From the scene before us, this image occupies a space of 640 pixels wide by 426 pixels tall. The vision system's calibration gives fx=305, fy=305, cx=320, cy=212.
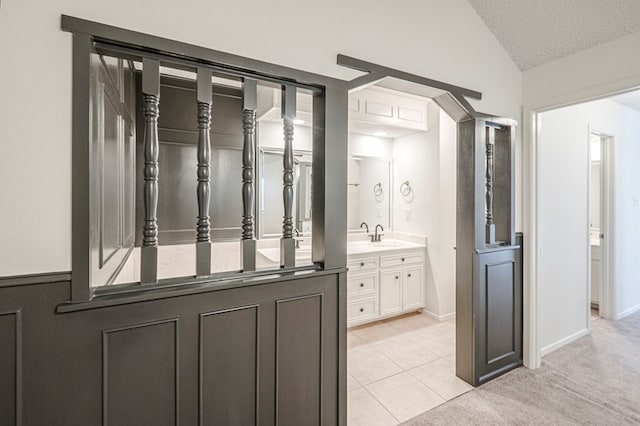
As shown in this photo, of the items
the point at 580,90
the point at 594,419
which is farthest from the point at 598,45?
the point at 594,419

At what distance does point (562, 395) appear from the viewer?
220 cm

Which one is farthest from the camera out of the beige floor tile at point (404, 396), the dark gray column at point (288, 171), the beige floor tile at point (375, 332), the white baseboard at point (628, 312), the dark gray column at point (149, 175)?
the white baseboard at point (628, 312)

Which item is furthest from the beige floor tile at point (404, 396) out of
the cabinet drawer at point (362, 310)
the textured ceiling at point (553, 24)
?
the textured ceiling at point (553, 24)

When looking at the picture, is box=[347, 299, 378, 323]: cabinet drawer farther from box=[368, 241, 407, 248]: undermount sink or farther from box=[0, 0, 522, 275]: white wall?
box=[0, 0, 522, 275]: white wall

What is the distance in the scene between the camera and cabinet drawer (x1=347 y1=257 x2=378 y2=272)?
3.19 meters

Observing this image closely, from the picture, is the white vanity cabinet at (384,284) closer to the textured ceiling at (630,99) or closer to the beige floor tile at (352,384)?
the beige floor tile at (352,384)

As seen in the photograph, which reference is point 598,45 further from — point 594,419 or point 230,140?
point 230,140

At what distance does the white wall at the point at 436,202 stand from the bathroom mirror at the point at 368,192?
347mm

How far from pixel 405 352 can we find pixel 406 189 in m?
2.04

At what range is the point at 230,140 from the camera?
3041 millimetres

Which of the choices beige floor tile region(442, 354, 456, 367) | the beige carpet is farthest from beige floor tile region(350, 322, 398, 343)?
the beige carpet

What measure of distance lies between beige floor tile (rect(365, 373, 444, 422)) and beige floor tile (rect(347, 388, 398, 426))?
5 cm

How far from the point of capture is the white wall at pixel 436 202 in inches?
139

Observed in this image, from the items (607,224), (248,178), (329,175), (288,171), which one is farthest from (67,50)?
(607,224)
